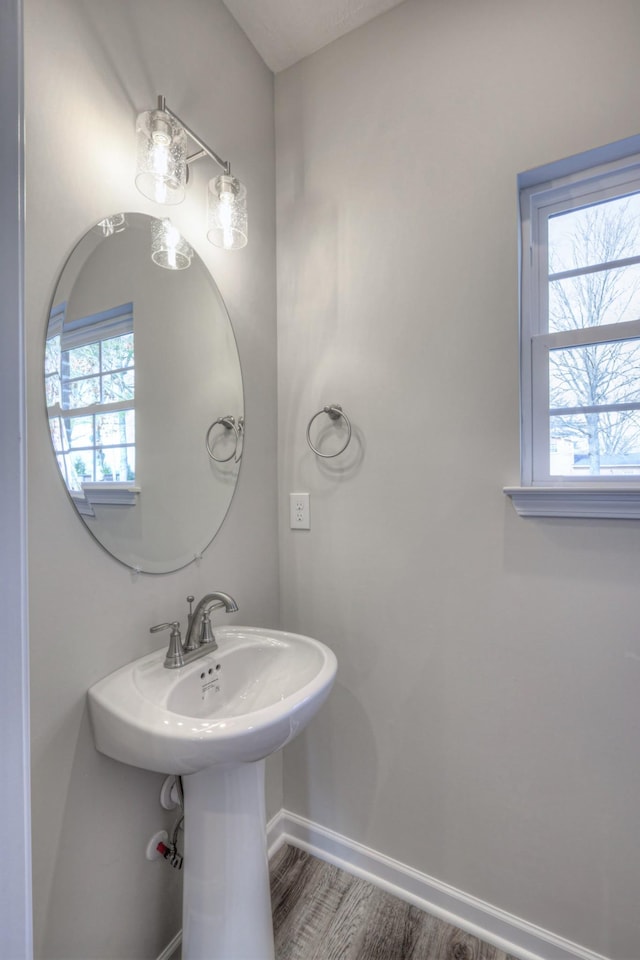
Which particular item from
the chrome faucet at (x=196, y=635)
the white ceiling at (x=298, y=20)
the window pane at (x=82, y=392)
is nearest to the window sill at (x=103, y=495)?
the window pane at (x=82, y=392)

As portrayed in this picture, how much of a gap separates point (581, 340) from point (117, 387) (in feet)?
4.00

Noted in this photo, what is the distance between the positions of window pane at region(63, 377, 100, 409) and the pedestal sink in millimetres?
633

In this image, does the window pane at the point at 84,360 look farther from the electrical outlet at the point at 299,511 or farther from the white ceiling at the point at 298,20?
the white ceiling at the point at 298,20

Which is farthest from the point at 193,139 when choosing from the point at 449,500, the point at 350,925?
the point at 350,925

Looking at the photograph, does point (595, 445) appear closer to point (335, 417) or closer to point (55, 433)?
point (335, 417)

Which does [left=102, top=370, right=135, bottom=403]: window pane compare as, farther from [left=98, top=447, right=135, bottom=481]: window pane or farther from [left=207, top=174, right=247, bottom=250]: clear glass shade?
[left=207, top=174, right=247, bottom=250]: clear glass shade

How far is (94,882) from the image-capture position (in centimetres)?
95

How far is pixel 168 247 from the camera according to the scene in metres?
1.16

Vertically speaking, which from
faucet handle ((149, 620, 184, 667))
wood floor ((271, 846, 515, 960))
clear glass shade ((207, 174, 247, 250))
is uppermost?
clear glass shade ((207, 174, 247, 250))

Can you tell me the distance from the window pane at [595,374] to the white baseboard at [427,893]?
1429 millimetres

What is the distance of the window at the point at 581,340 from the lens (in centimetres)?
110

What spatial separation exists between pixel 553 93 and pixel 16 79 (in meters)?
1.29

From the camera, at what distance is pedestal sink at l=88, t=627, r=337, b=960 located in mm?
828

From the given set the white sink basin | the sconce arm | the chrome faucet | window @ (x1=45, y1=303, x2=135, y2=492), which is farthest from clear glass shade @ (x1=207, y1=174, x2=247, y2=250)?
the white sink basin
